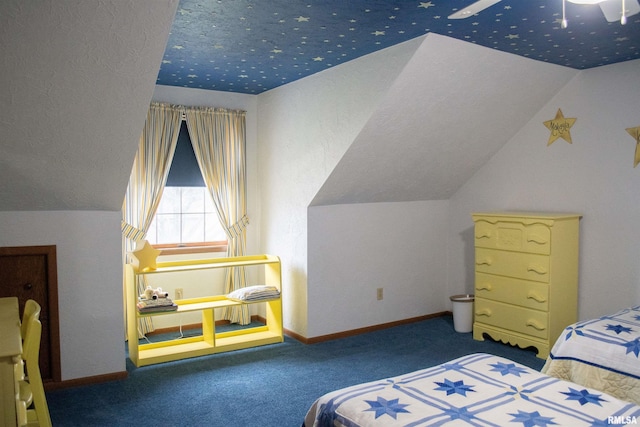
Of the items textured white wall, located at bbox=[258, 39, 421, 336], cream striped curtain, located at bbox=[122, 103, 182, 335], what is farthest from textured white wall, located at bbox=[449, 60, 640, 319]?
cream striped curtain, located at bbox=[122, 103, 182, 335]

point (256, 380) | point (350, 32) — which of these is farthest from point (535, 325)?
point (350, 32)

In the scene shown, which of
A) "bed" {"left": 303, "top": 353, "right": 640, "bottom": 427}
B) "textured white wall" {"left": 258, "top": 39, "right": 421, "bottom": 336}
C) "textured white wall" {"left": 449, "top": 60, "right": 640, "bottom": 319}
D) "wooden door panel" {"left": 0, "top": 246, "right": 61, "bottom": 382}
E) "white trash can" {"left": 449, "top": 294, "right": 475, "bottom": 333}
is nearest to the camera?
"bed" {"left": 303, "top": 353, "right": 640, "bottom": 427}

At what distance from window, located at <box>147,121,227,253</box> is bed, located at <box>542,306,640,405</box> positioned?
129 inches

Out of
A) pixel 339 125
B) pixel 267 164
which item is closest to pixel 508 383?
pixel 339 125

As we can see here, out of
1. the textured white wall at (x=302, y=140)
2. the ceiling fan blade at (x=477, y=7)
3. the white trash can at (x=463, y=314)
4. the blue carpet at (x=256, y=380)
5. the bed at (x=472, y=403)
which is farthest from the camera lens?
the white trash can at (x=463, y=314)

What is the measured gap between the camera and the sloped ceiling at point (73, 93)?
2332mm

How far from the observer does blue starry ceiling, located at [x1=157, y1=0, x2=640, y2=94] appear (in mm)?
2926

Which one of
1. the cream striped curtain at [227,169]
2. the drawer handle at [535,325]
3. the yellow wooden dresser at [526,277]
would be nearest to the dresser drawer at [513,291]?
the yellow wooden dresser at [526,277]

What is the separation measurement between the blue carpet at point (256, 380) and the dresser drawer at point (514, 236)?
866 mm

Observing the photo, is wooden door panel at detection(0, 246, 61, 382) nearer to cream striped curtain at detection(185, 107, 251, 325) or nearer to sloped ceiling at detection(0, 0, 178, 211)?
sloped ceiling at detection(0, 0, 178, 211)

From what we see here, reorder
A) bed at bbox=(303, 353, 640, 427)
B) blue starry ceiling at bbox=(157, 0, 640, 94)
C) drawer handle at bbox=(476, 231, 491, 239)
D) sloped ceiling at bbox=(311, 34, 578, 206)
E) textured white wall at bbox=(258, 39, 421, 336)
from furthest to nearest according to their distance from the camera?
drawer handle at bbox=(476, 231, 491, 239), textured white wall at bbox=(258, 39, 421, 336), sloped ceiling at bbox=(311, 34, 578, 206), blue starry ceiling at bbox=(157, 0, 640, 94), bed at bbox=(303, 353, 640, 427)

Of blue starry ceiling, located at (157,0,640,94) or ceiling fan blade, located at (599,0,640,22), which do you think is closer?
ceiling fan blade, located at (599,0,640,22)

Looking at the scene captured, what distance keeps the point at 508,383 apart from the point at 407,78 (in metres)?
2.17

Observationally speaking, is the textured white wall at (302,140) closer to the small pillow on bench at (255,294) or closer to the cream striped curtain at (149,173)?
the small pillow on bench at (255,294)
